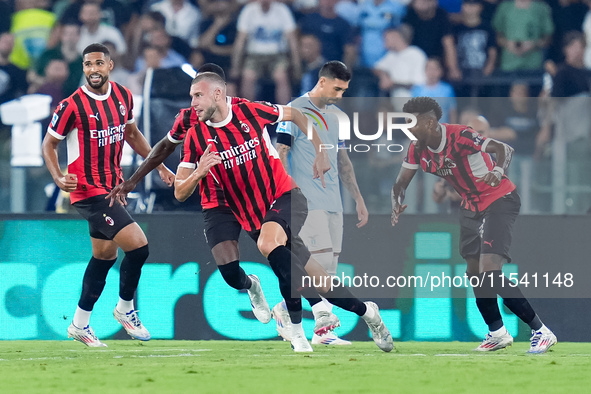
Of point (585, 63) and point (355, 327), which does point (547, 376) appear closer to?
point (355, 327)

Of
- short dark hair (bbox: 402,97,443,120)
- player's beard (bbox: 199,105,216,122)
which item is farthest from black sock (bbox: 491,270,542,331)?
player's beard (bbox: 199,105,216,122)

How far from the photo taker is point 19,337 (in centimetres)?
852

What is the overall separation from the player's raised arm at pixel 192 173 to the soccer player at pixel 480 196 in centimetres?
179

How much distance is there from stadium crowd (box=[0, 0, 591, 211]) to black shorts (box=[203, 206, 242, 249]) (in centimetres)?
325

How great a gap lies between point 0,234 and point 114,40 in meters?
3.34

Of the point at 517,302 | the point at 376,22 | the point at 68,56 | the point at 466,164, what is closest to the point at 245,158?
the point at 466,164

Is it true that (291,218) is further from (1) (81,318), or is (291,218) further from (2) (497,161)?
(1) (81,318)

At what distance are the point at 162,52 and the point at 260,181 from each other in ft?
14.4

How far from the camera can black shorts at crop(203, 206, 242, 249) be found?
7.21 meters

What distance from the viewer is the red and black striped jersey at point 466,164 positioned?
7195mm

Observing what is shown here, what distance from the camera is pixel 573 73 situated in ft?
33.8

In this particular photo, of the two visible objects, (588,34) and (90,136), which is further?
(588,34)

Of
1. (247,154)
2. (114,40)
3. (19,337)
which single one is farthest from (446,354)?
(114,40)

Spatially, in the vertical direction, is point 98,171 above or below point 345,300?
above
